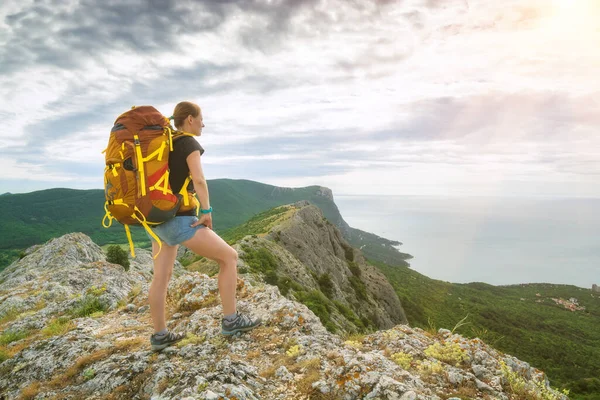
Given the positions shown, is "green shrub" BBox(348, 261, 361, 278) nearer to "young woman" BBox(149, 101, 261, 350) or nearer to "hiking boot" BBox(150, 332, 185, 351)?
"hiking boot" BBox(150, 332, 185, 351)

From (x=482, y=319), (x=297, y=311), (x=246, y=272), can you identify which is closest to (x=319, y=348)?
(x=297, y=311)

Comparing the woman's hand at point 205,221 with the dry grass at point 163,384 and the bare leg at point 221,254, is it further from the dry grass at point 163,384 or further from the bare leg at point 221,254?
the dry grass at point 163,384

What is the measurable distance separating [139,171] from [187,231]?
1.21m

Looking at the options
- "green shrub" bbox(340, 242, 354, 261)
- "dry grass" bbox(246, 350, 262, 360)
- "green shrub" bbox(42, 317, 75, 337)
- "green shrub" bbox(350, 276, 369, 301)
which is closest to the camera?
"dry grass" bbox(246, 350, 262, 360)

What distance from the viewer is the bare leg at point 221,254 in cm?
515

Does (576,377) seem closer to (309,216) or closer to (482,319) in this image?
(482,319)

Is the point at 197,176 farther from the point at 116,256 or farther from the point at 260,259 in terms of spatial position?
the point at 260,259

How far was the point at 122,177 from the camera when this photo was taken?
4660 mm

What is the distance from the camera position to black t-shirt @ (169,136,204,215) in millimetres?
4832

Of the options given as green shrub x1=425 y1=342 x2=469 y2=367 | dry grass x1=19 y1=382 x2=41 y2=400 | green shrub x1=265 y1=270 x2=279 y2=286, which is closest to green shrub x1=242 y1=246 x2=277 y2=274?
green shrub x1=265 y1=270 x2=279 y2=286

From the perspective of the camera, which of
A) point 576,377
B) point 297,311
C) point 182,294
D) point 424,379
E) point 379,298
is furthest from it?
point 576,377

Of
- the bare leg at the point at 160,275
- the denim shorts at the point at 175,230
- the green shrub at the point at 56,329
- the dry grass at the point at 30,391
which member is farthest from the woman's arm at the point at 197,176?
the green shrub at the point at 56,329

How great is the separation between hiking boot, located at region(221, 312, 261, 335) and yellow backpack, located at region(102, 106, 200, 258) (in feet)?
9.22

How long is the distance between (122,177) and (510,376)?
25.1 ft
